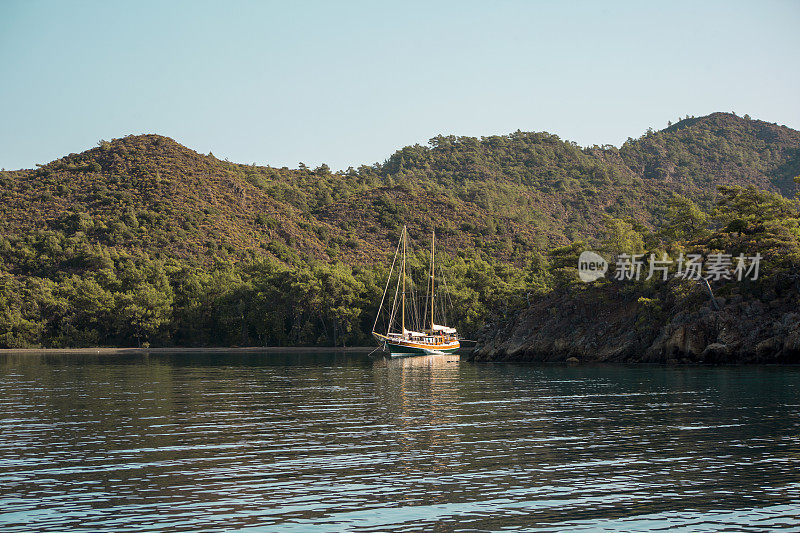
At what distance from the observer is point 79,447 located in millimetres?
20844

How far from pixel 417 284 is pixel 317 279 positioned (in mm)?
14856

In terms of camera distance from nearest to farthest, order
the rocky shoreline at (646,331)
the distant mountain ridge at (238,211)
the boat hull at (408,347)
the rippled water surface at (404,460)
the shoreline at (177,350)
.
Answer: the rippled water surface at (404,460), the rocky shoreline at (646,331), the boat hull at (408,347), the shoreline at (177,350), the distant mountain ridge at (238,211)

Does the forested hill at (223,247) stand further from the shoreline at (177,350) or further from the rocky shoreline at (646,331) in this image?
the rocky shoreline at (646,331)

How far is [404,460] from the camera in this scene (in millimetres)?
18984

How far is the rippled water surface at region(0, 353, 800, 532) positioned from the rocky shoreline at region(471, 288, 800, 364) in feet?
62.1

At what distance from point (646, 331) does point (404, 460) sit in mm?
46974

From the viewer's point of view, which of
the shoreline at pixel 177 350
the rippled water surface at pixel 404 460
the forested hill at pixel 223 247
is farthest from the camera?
the forested hill at pixel 223 247

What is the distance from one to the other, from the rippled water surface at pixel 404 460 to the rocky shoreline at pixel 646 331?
18.9m

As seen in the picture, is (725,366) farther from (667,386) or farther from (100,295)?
(100,295)

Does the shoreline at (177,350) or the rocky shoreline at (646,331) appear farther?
the shoreline at (177,350)

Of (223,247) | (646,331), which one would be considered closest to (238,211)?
(223,247)

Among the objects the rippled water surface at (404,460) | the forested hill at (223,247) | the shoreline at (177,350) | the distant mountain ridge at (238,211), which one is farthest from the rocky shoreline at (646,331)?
the distant mountain ridge at (238,211)

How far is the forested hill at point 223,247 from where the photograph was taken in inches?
4013

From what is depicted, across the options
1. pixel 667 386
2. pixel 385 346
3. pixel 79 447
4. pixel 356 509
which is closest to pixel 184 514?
pixel 356 509
